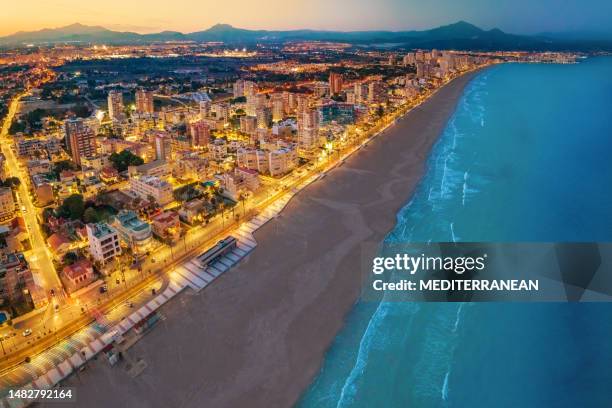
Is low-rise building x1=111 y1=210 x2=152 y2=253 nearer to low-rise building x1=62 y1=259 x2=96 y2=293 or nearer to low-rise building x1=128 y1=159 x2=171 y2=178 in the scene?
low-rise building x1=62 y1=259 x2=96 y2=293

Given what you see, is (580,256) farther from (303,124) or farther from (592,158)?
(303,124)

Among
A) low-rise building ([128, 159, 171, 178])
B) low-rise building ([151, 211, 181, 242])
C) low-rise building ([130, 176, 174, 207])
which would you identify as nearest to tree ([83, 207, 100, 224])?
low-rise building ([130, 176, 174, 207])

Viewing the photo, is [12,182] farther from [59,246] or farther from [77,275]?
[77,275]

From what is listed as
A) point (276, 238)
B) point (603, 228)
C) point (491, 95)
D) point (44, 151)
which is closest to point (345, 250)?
point (276, 238)

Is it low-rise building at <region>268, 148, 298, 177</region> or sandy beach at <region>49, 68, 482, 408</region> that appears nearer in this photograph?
sandy beach at <region>49, 68, 482, 408</region>

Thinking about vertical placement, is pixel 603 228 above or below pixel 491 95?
below

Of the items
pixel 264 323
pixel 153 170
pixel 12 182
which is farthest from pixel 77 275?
pixel 12 182

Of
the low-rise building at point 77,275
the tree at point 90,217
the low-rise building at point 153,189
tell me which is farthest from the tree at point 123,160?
the low-rise building at point 77,275
